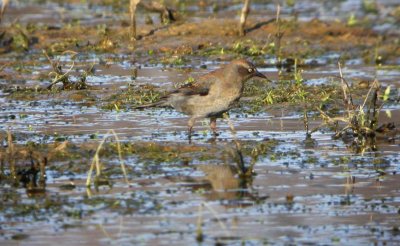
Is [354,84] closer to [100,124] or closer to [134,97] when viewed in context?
[134,97]

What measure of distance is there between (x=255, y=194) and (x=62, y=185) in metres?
1.75

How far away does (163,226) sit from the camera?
865 cm

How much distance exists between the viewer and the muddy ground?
877 cm

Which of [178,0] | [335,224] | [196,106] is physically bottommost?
[335,224]

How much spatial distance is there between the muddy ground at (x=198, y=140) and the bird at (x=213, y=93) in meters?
0.32

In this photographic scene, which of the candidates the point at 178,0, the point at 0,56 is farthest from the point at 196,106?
the point at 178,0

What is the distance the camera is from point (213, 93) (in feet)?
40.3

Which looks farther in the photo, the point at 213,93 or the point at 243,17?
the point at 243,17

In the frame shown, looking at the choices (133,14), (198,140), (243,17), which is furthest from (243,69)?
(243,17)

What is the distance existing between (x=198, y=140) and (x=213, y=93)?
55cm

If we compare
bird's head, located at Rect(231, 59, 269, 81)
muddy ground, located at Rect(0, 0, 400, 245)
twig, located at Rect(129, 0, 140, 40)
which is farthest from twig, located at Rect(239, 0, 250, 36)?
bird's head, located at Rect(231, 59, 269, 81)

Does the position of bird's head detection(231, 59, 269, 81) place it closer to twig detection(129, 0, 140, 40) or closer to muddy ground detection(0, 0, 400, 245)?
muddy ground detection(0, 0, 400, 245)

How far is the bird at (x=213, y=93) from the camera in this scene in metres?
12.3

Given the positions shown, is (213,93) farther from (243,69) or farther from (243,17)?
(243,17)
